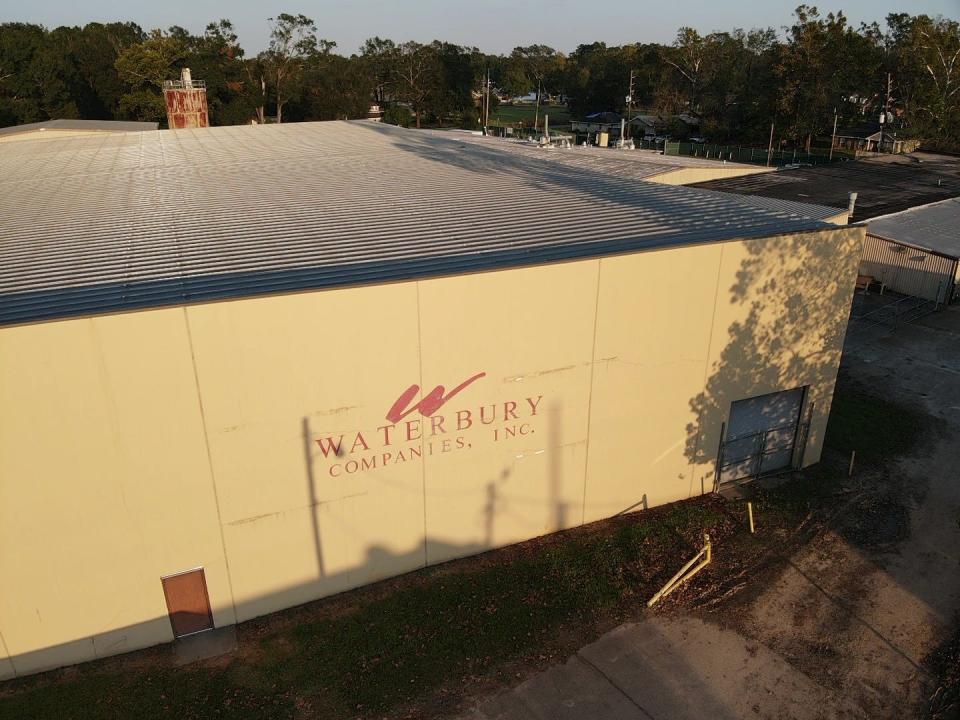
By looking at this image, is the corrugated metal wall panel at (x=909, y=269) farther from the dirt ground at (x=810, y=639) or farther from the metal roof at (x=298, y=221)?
the dirt ground at (x=810, y=639)

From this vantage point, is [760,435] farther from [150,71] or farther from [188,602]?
[150,71]

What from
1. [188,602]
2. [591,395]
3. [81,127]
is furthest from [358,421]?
[81,127]

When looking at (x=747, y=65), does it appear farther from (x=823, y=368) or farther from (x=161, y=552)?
(x=161, y=552)

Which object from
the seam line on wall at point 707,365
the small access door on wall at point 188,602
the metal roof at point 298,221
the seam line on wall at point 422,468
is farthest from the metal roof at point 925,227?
the small access door on wall at point 188,602

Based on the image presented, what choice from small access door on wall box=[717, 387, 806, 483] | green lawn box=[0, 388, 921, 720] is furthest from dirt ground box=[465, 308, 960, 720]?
small access door on wall box=[717, 387, 806, 483]

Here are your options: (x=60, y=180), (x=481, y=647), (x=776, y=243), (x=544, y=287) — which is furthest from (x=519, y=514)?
(x=60, y=180)
